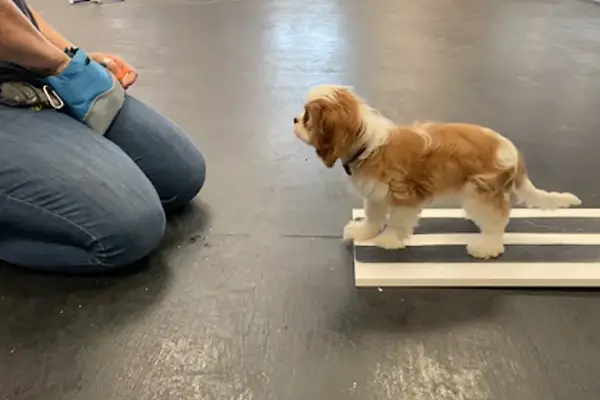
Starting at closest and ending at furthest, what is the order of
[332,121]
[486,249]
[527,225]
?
[332,121], [486,249], [527,225]

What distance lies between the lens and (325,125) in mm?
1464

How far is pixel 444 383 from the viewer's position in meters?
1.29

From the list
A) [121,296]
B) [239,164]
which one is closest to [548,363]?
[121,296]

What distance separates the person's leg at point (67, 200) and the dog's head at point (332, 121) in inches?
15.3

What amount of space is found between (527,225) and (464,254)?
0.21 m

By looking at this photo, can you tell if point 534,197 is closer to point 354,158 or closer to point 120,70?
point 354,158

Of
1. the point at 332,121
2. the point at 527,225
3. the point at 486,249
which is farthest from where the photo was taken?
the point at 527,225

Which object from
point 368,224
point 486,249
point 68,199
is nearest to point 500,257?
point 486,249

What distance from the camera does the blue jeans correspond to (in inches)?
58.3

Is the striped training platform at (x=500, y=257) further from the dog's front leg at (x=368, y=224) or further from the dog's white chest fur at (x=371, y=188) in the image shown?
the dog's white chest fur at (x=371, y=188)

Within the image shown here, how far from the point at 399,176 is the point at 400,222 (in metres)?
0.12

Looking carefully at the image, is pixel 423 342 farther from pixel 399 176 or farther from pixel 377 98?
pixel 377 98

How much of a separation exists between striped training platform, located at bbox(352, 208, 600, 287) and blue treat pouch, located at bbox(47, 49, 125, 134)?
2.07ft

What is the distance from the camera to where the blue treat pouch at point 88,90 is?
5.12 ft
